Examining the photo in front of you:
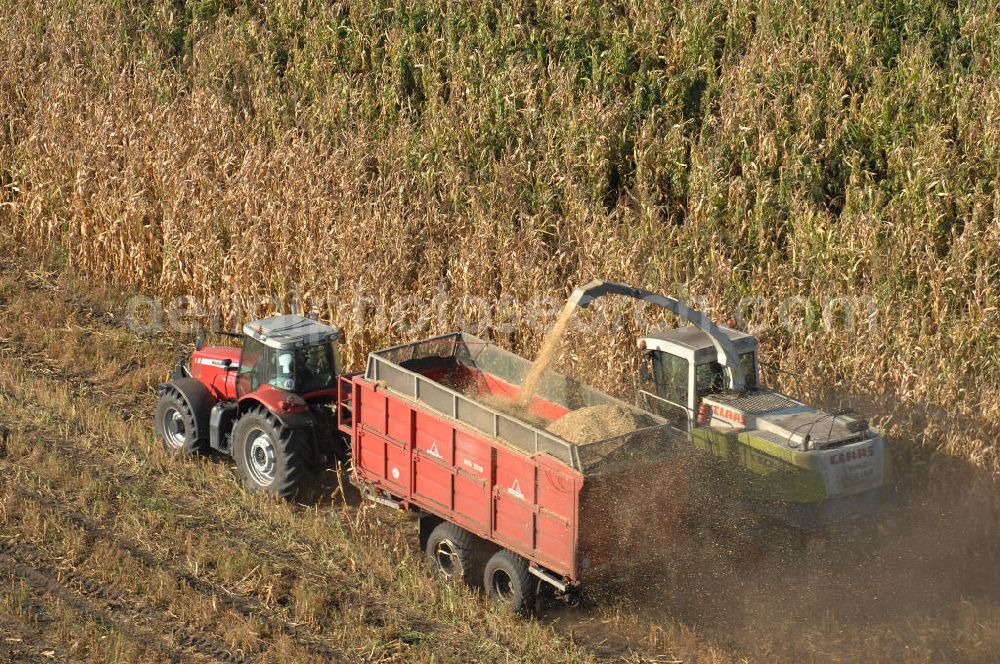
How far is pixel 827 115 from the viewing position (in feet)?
49.6

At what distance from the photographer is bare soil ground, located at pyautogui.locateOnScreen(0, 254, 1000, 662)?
9406 millimetres

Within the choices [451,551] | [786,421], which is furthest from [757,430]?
[451,551]

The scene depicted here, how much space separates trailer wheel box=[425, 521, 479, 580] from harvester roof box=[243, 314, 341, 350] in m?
2.34

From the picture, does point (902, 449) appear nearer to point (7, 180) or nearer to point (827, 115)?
point (827, 115)

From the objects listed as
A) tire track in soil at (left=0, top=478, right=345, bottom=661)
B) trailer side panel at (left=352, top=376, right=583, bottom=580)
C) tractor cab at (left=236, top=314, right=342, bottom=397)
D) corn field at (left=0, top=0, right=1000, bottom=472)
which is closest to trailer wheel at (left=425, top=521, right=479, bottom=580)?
trailer side panel at (left=352, top=376, right=583, bottom=580)

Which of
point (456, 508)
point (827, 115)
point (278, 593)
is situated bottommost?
point (278, 593)

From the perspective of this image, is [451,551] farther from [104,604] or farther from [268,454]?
[104,604]

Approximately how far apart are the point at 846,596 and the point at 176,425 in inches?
268

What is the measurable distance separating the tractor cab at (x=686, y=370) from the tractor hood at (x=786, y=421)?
156mm

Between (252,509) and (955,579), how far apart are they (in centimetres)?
638

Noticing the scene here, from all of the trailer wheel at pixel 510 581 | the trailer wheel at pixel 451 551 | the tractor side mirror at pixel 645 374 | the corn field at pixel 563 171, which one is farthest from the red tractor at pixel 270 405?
the tractor side mirror at pixel 645 374

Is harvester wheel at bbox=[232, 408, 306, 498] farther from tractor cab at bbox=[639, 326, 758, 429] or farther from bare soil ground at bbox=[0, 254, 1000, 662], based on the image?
tractor cab at bbox=[639, 326, 758, 429]

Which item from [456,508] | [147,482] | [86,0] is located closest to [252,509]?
[147,482]

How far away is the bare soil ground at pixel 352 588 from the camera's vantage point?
9.41m
